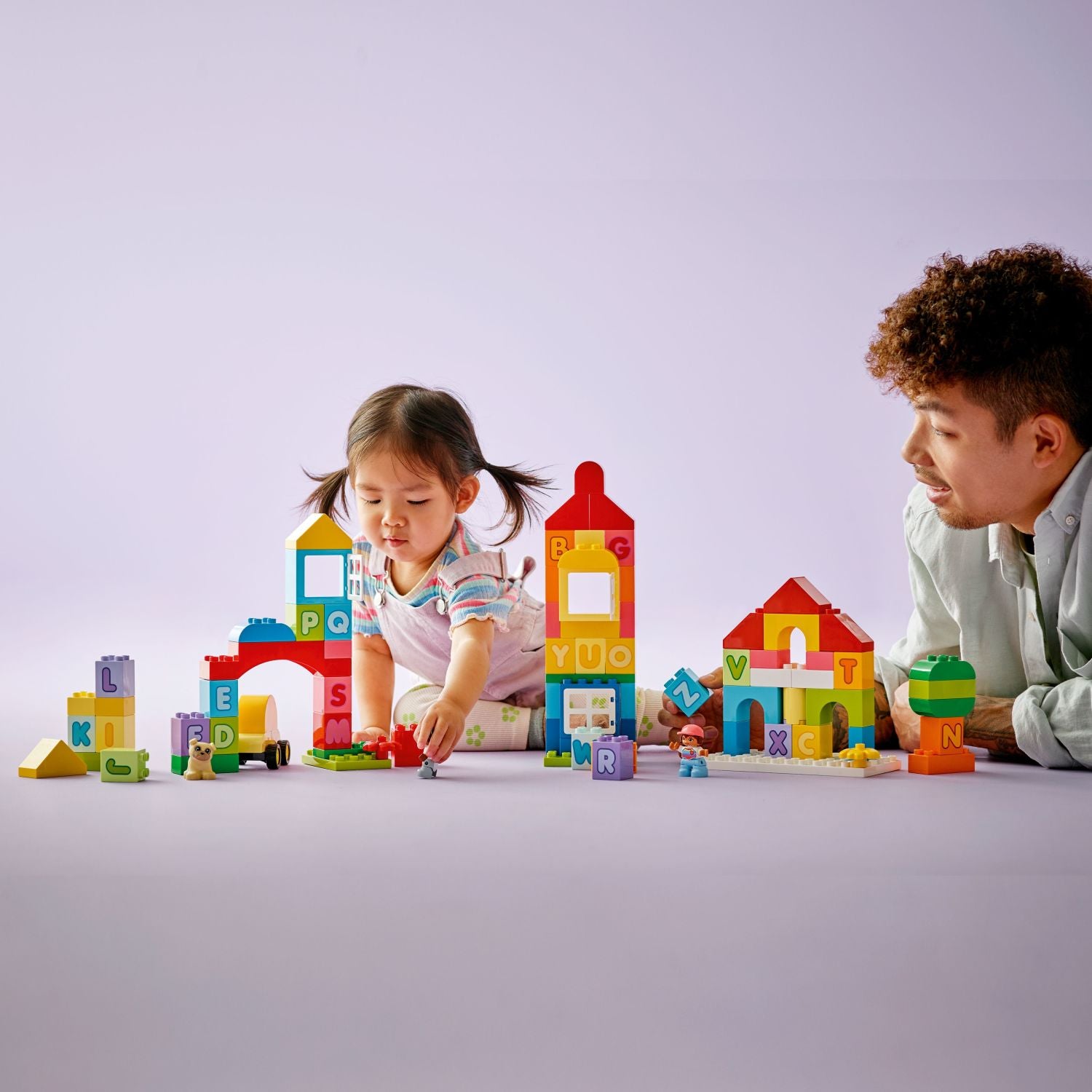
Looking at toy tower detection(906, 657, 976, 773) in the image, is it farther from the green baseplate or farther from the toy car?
the toy car

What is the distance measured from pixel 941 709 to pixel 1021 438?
16.9 inches

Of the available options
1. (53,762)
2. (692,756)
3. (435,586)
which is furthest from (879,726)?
(53,762)

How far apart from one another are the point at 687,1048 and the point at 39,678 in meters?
2.40

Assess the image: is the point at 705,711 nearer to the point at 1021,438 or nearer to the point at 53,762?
the point at 1021,438

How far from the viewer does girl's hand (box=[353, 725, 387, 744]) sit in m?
2.38

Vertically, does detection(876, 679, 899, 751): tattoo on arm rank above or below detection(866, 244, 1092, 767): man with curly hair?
below

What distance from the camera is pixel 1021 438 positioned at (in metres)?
2.16

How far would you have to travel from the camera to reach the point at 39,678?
10.6 feet

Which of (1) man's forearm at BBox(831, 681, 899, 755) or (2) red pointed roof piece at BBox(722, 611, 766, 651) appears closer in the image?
(2) red pointed roof piece at BBox(722, 611, 766, 651)

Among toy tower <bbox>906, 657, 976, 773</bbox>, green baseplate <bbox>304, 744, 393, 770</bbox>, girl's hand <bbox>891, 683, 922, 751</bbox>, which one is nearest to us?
toy tower <bbox>906, 657, 976, 773</bbox>

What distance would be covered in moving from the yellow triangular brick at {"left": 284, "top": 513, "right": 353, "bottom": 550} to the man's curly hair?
2.98ft

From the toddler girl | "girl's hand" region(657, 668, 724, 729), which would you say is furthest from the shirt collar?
the toddler girl

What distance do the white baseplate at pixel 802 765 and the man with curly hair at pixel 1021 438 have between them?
198mm

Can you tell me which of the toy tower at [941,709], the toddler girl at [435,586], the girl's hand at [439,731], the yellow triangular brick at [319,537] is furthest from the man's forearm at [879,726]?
the yellow triangular brick at [319,537]
